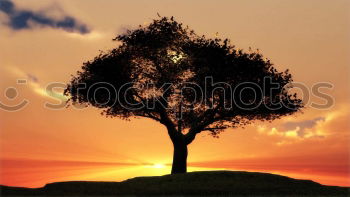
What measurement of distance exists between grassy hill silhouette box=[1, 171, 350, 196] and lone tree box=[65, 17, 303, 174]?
6.44m

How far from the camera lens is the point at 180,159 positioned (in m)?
56.0

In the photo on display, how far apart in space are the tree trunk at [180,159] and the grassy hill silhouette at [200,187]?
13.1 feet

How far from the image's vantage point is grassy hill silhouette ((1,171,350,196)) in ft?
147

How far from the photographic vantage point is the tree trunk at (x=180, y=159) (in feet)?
183

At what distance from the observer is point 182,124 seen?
2258 inches

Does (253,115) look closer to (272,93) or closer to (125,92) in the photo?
(272,93)

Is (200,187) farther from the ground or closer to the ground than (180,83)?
closer to the ground

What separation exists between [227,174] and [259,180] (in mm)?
3378

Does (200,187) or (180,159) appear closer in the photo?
(200,187)

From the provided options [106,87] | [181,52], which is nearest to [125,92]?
[106,87]

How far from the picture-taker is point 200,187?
46844 mm

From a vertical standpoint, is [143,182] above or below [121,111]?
below

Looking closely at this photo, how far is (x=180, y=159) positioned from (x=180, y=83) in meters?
8.59

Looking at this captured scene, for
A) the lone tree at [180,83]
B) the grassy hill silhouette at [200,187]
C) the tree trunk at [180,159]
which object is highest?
the lone tree at [180,83]
